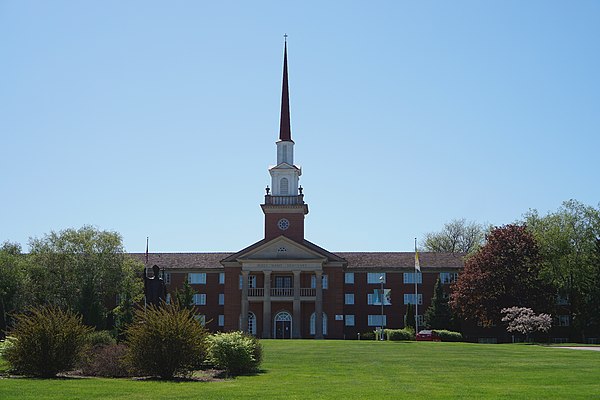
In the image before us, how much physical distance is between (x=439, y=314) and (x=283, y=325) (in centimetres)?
1543

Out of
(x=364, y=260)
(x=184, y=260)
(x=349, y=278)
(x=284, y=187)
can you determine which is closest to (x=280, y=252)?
(x=284, y=187)

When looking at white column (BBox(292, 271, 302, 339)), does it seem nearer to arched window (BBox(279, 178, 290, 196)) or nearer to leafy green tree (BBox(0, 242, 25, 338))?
arched window (BBox(279, 178, 290, 196))

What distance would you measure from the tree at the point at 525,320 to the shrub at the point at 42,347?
4722 cm

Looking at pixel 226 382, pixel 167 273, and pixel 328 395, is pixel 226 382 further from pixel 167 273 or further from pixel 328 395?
pixel 167 273

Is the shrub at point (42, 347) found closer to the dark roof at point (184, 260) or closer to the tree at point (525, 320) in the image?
the tree at point (525, 320)

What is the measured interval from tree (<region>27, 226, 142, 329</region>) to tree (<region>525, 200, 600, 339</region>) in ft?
129

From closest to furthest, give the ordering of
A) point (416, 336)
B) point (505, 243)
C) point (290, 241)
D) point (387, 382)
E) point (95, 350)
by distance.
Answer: point (387, 382)
point (95, 350)
point (416, 336)
point (505, 243)
point (290, 241)

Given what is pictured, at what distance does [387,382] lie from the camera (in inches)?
886

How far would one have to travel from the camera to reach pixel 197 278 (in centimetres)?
8419

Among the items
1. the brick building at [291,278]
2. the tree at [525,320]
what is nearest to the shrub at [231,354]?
the tree at [525,320]

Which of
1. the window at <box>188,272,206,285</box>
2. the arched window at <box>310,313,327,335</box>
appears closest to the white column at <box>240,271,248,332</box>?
the arched window at <box>310,313,327,335</box>

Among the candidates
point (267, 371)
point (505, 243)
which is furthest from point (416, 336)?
point (267, 371)

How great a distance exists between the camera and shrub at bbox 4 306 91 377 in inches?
943

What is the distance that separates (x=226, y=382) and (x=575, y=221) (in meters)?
57.8
